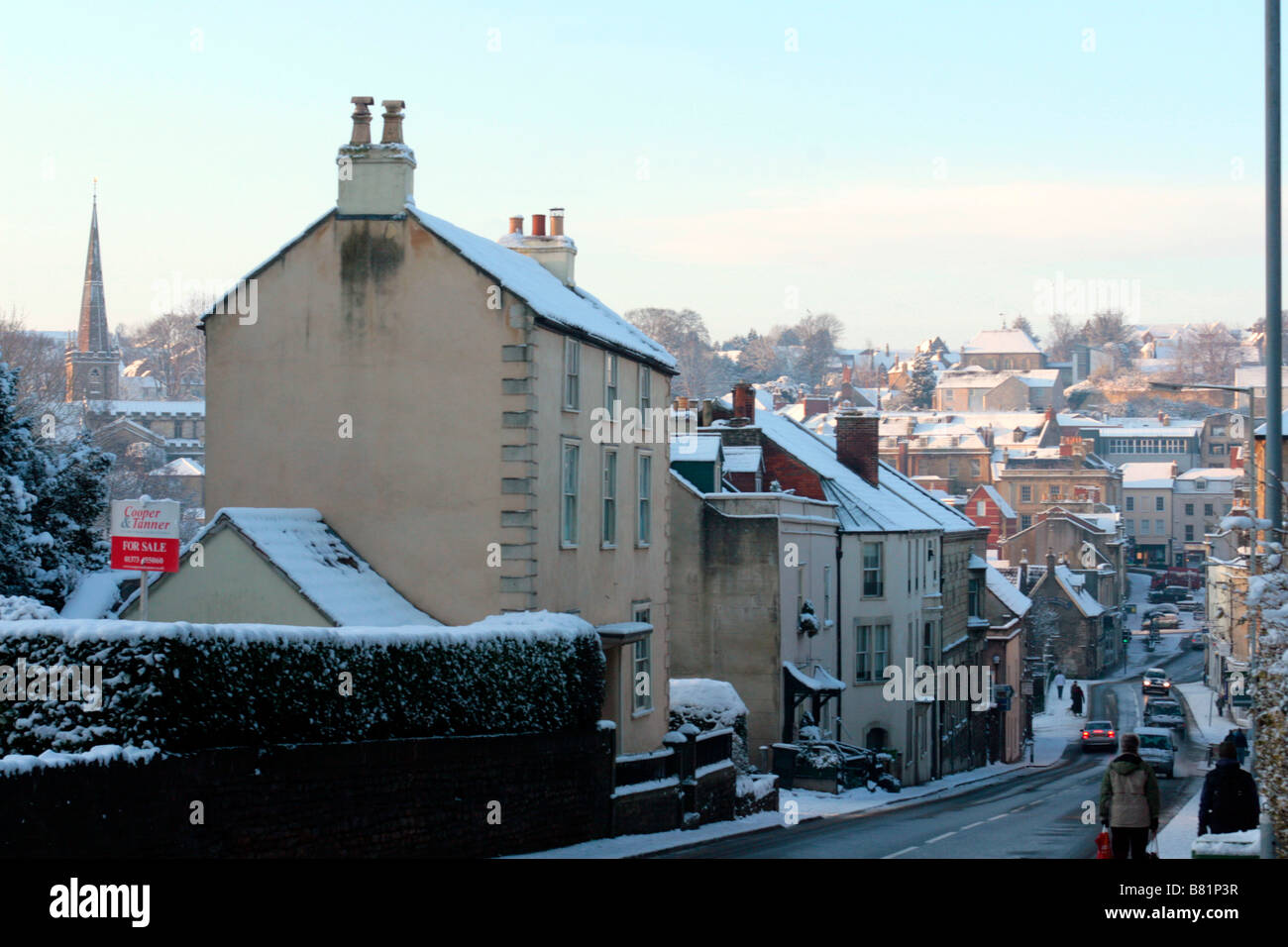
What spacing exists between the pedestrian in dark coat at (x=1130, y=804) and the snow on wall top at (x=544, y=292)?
12978 mm

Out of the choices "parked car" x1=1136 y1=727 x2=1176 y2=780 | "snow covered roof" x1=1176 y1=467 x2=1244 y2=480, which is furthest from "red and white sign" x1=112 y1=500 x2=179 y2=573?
"snow covered roof" x1=1176 y1=467 x2=1244 y2=480

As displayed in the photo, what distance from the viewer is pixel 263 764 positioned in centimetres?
1812

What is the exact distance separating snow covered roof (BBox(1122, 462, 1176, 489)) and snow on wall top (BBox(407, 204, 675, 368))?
5266 inches

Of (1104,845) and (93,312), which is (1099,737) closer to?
(1104,845)

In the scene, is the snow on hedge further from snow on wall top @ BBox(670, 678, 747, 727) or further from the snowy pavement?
snow on wall top @ BBox(670, 678, 747, 727)

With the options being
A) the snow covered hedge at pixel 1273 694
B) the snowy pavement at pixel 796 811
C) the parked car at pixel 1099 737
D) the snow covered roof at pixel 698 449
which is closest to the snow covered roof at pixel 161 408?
the parked car at pixel 1099 737

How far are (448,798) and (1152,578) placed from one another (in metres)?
138

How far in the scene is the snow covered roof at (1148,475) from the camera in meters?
159

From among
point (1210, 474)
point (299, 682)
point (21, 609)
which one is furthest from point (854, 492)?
point (1210, 474)

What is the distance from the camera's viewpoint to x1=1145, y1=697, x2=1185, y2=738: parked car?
7169 centimetres

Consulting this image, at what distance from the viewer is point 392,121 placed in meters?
27.7

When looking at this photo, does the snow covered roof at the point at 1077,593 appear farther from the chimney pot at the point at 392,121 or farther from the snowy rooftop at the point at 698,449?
the chimney pot at the point at 392,121
